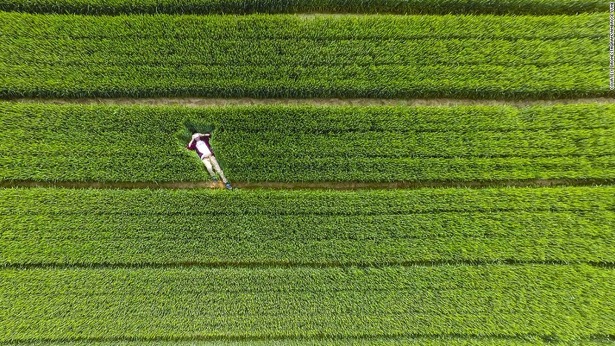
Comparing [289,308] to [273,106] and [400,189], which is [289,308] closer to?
[400,189]

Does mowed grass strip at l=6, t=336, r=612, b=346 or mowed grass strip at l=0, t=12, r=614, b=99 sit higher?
mowed grass strip at l=0, t=12, r=614, b=99

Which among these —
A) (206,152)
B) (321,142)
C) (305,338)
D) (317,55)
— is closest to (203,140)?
(206,152)

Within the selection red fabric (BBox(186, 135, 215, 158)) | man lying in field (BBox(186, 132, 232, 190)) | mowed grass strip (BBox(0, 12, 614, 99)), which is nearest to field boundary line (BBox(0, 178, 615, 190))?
man lying in field (BBox(186, 132, 232, 190))

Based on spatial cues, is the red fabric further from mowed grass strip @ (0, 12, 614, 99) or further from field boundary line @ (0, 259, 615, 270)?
field boundary line @ (0, 259, 615, 270)

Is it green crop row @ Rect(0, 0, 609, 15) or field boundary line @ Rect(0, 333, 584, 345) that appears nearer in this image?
field boundary line @ Rect(0, 333, 584, 345)

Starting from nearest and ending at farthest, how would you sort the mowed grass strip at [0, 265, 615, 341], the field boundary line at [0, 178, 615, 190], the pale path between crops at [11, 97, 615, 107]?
1. the mowed grass strip at [0, 265, 615, 341]
2. the field boundary line at [0, 178, 615, 190]
3. the pale path between crops at [11, 97, 615, 107]

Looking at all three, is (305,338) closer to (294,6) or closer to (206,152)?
(206,152)

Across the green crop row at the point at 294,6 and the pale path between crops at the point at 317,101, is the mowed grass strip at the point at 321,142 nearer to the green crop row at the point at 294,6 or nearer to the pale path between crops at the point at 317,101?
the pale path between crops at the point at 317,101

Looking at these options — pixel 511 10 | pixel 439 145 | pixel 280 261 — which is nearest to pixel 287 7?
pixel 439 145
